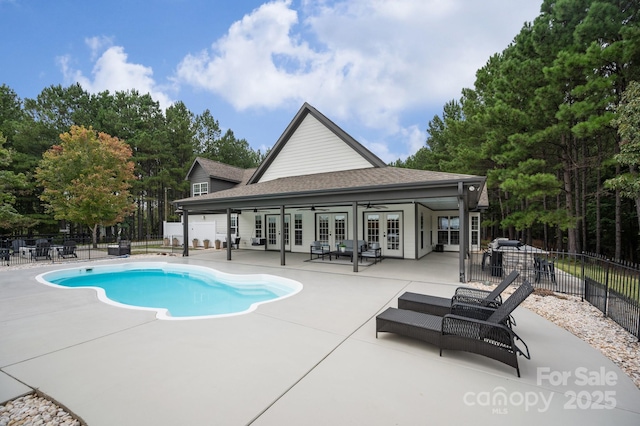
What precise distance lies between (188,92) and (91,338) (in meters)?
27.4

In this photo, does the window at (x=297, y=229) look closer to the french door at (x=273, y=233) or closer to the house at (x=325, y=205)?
the house at (x=325, y=205)

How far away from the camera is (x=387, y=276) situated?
936 cm

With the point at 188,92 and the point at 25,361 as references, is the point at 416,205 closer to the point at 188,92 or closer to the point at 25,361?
the point at 25,361

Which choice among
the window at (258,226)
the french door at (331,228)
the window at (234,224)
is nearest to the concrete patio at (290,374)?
the french door at (331,228)

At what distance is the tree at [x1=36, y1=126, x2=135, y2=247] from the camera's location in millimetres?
18812

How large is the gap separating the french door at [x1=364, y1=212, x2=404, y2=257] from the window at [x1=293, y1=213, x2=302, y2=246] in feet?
13.3

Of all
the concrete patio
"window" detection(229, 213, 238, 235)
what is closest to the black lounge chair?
the concrete patio

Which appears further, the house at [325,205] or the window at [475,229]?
the window at [475,229]

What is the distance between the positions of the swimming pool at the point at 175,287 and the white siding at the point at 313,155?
7.58 metres

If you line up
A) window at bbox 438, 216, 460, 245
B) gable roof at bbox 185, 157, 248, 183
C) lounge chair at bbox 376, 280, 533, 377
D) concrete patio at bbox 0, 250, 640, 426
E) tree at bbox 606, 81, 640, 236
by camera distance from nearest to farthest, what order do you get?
concrete patio at bbox 0, 250, 640, 426
lounge chair at bbox 376, 280, 533, 377
tree at bbox 606, 81, 640, 236
window at bbox 438, 216, 460, 245
gable roof at bbox 185, 157, 248, 183

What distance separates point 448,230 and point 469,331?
14.2m

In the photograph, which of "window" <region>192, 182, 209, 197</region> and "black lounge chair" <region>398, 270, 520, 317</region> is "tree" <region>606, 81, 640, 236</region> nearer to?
"black lounge chair" <region>398, 270, 520, 317</region>

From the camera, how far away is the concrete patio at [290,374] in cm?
264

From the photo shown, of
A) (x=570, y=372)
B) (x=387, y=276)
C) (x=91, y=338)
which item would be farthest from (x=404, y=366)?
(x=387, y=276)
